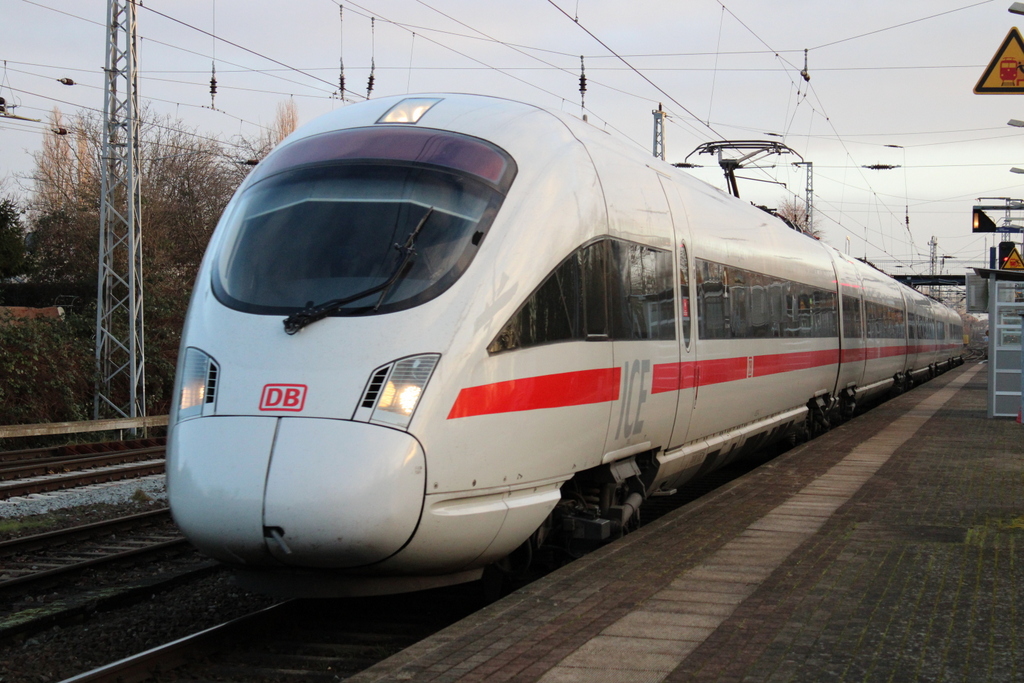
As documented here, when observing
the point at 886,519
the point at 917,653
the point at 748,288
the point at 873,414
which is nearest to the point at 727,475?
the point at 748,288

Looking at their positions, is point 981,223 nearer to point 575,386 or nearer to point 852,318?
point 852,318

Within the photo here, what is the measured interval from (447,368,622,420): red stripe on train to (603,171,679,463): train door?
0.21 metres

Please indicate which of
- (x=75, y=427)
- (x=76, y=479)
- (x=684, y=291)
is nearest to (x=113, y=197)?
(x=75, y=427)

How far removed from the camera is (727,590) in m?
5.85

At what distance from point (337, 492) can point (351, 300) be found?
1.11 metres

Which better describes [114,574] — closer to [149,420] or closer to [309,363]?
[309,363]

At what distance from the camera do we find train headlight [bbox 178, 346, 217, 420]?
5.36 meters

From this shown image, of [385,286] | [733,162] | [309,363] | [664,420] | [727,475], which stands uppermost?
[733,162]

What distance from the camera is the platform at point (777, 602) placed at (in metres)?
4.50

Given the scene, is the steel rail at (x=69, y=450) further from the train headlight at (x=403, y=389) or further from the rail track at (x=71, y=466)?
the train headlight at (x=403, y=389)

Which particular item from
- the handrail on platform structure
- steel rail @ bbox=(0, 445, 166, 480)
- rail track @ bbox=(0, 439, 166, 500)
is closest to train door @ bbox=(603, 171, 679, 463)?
rail track @ bbox=(0, 439, 166, 500)

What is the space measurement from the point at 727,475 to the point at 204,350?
9645 mm

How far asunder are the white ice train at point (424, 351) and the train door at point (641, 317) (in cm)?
2

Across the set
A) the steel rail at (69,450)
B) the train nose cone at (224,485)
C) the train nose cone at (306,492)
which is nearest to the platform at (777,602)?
the train nose cone at (306,492)
